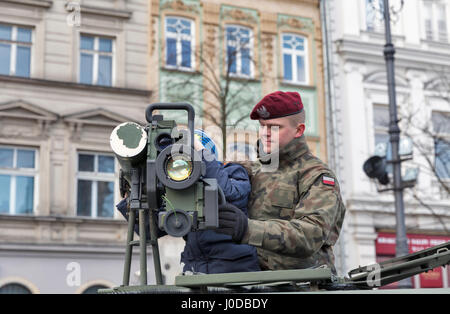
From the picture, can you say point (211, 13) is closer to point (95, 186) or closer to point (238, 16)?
point (238, 16)

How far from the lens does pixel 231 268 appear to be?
114 inches

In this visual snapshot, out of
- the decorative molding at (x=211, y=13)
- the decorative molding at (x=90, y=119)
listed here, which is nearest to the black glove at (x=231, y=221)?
the decorative molding at (x=90, y=119)

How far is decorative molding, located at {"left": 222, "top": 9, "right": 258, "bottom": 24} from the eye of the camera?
1805cm

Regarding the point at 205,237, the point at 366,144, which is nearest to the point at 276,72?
the point at 366,144

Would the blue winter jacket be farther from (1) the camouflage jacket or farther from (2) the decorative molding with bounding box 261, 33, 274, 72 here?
(2) the decorative molding with bounding box 261, 33, 274, 72

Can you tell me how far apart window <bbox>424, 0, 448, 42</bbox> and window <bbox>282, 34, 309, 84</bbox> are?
12.6ft

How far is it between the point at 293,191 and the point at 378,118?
16386 millimetres

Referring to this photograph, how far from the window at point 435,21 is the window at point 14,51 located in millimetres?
10781

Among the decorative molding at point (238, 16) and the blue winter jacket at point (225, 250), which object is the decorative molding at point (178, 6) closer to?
the decorative molding at point (238, 16)

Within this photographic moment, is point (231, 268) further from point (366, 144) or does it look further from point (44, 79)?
point (366, 144)

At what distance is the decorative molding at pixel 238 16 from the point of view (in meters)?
18.0

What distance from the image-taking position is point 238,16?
18.1 m
